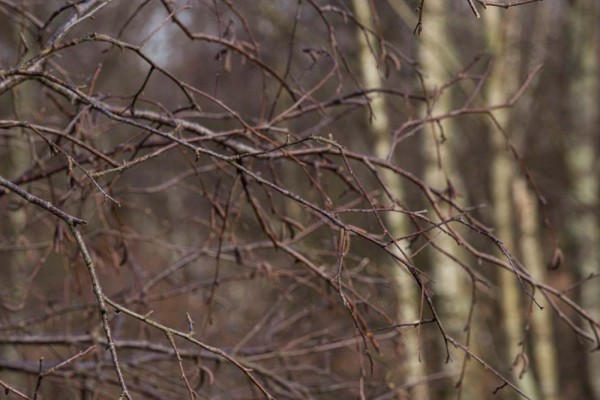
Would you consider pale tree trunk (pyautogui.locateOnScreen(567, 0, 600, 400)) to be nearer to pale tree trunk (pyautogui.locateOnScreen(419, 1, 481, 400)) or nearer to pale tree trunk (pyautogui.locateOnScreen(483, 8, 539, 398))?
pale tree trunk (pyautogui.locateOnScreen(483, 8, 539, 398))

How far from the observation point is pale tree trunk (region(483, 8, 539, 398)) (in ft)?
26.5

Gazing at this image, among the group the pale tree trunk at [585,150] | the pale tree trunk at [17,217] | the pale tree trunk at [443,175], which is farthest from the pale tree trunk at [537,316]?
the pale tree trunk at [17,217]

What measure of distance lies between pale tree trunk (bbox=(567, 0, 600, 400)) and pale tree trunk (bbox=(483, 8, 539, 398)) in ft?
1.93

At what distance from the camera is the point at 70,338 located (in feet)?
11.6

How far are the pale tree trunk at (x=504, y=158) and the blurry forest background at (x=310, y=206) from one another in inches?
0.9

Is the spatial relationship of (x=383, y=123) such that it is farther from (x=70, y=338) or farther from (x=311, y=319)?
(x=70, y=338)

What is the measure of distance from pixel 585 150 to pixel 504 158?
2.68 ft

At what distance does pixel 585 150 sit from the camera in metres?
8.59

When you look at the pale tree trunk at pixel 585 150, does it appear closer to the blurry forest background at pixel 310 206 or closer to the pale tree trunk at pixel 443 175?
the blurry forest background at pixel 310 206

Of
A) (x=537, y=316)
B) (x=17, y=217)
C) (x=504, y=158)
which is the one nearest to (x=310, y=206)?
(x=504, y=158)

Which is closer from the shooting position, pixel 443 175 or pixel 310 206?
pixel 310 206

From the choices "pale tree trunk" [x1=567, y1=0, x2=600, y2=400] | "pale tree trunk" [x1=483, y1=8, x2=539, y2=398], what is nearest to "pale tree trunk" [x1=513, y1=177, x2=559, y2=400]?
"pale tree trunk" [x1=483, y1=8, x2=539, y2=398]

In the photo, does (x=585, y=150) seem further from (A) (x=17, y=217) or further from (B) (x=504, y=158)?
(A) (x=17, y=217)

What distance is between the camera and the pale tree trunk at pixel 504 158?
26.5 feet
